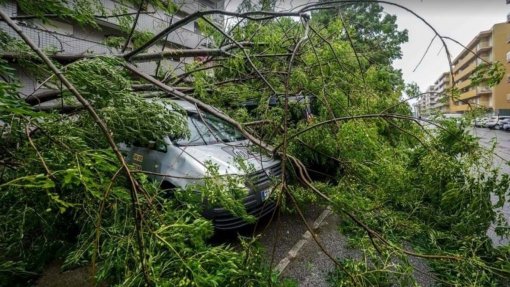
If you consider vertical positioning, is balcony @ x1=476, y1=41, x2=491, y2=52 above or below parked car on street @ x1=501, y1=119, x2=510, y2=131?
above

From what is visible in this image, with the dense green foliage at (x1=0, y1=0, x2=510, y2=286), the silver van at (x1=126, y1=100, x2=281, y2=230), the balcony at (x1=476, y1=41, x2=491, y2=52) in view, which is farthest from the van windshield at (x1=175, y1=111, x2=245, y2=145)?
the balcony at (x1=476, y1=41, x2=491, y2=52)

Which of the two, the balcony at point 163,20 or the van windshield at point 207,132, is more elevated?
the balcony at point 163,20

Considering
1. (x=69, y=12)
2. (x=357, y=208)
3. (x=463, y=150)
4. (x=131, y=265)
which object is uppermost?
(x=69, y=12)

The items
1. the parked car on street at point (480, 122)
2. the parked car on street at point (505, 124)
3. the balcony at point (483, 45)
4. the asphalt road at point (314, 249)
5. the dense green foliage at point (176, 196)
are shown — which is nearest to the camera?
the dense green foliage at point (176, 196)

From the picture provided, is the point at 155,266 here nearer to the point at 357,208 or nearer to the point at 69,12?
the point at 357,208

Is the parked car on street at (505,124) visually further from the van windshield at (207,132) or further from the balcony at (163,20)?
the van windshield at (207,132)

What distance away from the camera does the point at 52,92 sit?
8.88 ft

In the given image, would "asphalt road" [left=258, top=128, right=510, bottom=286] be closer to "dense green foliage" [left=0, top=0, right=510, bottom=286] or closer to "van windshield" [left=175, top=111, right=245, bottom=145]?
"dense green foliage" [left=0, top=0, right=510, bottom=286]

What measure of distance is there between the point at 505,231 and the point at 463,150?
0.88m

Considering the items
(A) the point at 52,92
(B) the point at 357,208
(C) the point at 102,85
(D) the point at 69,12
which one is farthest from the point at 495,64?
(A) the point at 52,92

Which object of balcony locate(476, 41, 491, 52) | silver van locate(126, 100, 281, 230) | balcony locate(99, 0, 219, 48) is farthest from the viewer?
balcony locate(476, 41, 491, 52)

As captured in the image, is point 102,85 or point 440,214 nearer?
point 102,85

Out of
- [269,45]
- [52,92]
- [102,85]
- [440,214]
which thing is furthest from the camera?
[269,45]

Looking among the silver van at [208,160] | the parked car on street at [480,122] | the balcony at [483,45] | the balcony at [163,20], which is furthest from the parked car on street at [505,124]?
the silver van at [208,160]
